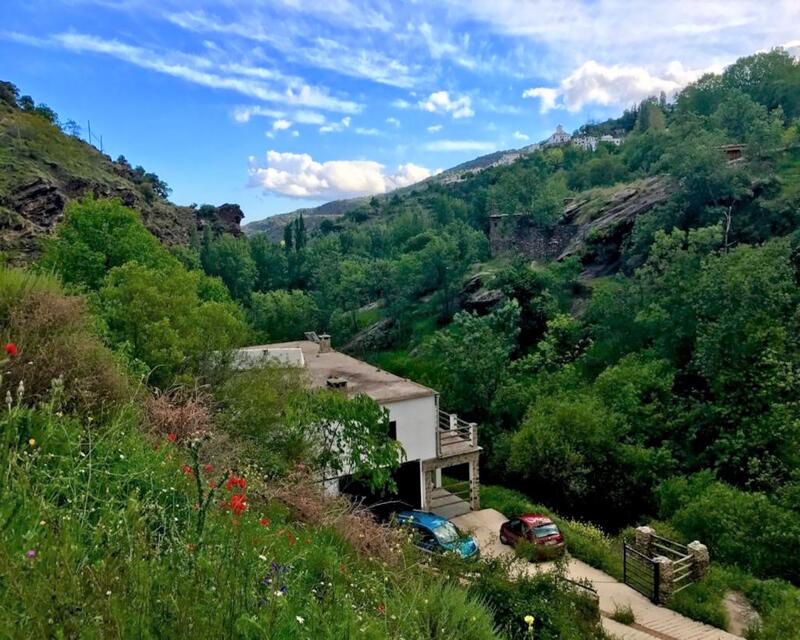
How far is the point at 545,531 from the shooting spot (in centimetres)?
1528

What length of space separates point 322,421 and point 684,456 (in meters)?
14.2

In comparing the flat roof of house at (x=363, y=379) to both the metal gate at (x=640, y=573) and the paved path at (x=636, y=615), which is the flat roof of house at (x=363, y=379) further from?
the metal gate at (x=640, y=573)

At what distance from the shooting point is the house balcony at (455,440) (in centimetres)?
1934

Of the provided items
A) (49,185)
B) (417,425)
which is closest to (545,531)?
(417,425)

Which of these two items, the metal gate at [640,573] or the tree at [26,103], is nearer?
the metal gate at [640,573]

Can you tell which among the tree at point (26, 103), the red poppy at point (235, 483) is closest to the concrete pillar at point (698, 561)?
the red poppy at point (235, 483)

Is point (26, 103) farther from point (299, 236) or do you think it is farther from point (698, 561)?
point (698, 561)

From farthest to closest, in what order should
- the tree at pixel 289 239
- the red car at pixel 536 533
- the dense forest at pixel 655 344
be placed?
the tree at pixel 289 239
the dense forest at pixel 655 344
the red car at pixel 536 533

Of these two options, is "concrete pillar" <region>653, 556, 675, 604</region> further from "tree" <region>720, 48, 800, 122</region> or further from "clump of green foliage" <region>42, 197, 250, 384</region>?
"tree" <region>720, 48, 800, 122</region>

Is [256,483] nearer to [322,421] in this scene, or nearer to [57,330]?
[57,330]

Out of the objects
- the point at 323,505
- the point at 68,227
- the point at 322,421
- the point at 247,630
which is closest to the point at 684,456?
the point at 322,421

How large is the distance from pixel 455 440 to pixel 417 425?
2.61 m

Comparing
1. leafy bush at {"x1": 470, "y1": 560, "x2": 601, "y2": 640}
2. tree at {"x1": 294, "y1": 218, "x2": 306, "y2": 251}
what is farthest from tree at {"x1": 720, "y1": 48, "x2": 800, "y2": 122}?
leafy bush at {"x1": 470, "y1": 560, "x2": 601, "y2": 640}

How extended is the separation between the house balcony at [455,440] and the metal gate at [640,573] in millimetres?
6564
